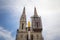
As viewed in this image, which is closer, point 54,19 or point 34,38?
point 54,19

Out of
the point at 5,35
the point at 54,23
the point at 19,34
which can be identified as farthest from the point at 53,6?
the point at 19,34

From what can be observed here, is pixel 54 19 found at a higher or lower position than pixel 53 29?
higher

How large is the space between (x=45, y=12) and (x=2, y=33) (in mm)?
1431

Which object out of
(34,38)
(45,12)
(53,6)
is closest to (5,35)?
(45,12)

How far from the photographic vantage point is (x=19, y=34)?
6.39 metres

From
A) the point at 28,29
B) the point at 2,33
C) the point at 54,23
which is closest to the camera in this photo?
the point at 2,33

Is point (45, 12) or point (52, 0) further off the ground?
point (52, 0)

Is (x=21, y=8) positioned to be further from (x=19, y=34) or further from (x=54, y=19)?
(x=19, y=34)

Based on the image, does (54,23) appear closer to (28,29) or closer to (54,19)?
(54,19)

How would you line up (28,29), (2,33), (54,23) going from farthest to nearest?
(28,29)
(54,23)
(2,33)

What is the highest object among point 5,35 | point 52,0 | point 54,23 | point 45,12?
point 52,0

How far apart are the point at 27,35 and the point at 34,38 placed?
14.0 inches

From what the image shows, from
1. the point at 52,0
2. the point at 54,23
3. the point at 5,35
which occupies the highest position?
the point at 52,0

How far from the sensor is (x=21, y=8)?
4379 mm
